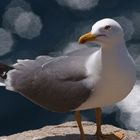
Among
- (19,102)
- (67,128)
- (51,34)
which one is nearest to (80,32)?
(51,34)

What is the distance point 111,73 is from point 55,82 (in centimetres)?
31

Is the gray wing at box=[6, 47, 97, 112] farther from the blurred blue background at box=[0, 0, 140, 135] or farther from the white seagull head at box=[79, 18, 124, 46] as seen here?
the blurred blue background at box=[0, 0, 140, 135]

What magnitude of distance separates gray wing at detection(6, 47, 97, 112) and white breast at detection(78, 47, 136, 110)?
0.16 feet

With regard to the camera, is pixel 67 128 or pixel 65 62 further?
pixel 67 128

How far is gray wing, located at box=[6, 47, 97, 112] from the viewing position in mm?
2428

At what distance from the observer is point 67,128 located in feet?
9.91

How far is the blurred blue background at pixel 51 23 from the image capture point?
601 cm

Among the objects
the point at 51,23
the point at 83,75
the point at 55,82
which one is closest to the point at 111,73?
the point at 83,75

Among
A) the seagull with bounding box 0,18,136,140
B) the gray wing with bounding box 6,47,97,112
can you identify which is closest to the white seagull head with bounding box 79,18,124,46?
the seagull with bounding box 0,18,136,140

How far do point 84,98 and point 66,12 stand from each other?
13.7 ft

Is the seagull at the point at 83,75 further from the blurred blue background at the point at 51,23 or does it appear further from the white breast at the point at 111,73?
the blurred blue background at the point at 51,23

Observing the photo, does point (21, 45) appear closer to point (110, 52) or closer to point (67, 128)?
point (67, 128)

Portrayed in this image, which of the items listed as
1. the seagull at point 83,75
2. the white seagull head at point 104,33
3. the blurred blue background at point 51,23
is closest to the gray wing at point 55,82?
the seagull at point 83,75

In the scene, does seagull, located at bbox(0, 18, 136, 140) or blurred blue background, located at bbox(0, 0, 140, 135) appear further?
blurred blue background, located at bbox(0, 0, 140, 135)
